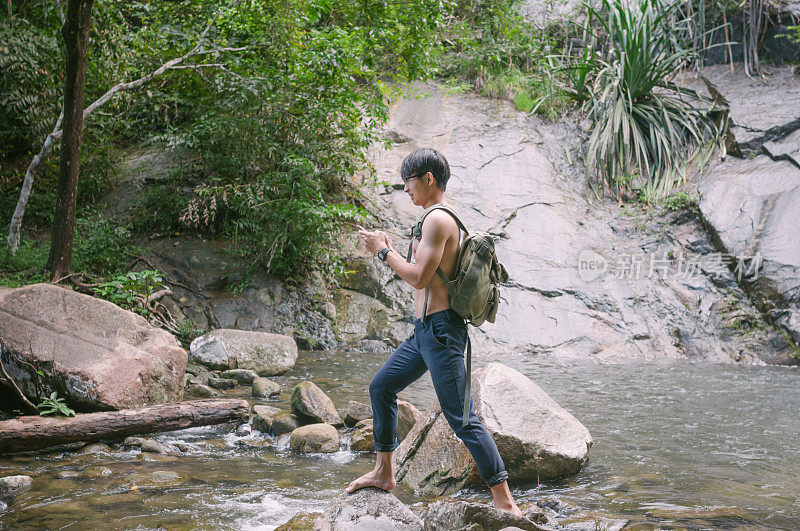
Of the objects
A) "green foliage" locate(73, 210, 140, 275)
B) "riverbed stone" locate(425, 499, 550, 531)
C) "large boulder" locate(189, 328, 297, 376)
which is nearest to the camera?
"riverbed stone" locate(425, 499, 550, 531)

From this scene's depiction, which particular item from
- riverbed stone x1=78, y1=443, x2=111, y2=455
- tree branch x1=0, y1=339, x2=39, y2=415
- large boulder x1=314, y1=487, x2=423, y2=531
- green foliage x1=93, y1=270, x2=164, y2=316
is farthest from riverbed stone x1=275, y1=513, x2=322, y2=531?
green foliage x1=93, y1=270, x2=164, y2=316

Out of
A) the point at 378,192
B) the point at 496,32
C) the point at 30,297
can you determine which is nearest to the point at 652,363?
the point at 378,192

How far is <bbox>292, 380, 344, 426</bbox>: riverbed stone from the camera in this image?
4.35m

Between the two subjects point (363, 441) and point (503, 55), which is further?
point (503, 55)

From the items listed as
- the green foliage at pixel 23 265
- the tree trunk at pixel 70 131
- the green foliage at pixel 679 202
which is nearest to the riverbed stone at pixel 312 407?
the tree trunk at pixel 70 131

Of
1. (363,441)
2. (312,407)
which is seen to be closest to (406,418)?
(363,441)

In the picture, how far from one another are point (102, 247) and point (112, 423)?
14.4 feet

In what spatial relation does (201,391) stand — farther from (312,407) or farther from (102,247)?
(102,247)

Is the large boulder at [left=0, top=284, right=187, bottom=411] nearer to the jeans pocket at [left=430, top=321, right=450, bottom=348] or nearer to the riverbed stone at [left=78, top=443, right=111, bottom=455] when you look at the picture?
the riverbed stone at [left=78, top=443, right=111, bottom=455]

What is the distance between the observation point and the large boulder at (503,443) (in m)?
3.25

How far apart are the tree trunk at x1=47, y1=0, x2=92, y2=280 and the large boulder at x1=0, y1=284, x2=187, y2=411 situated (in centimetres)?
158

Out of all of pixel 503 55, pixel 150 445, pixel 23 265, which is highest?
pixel 503 55

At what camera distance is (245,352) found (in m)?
6.06

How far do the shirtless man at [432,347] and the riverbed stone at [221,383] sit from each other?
9.81 ft
